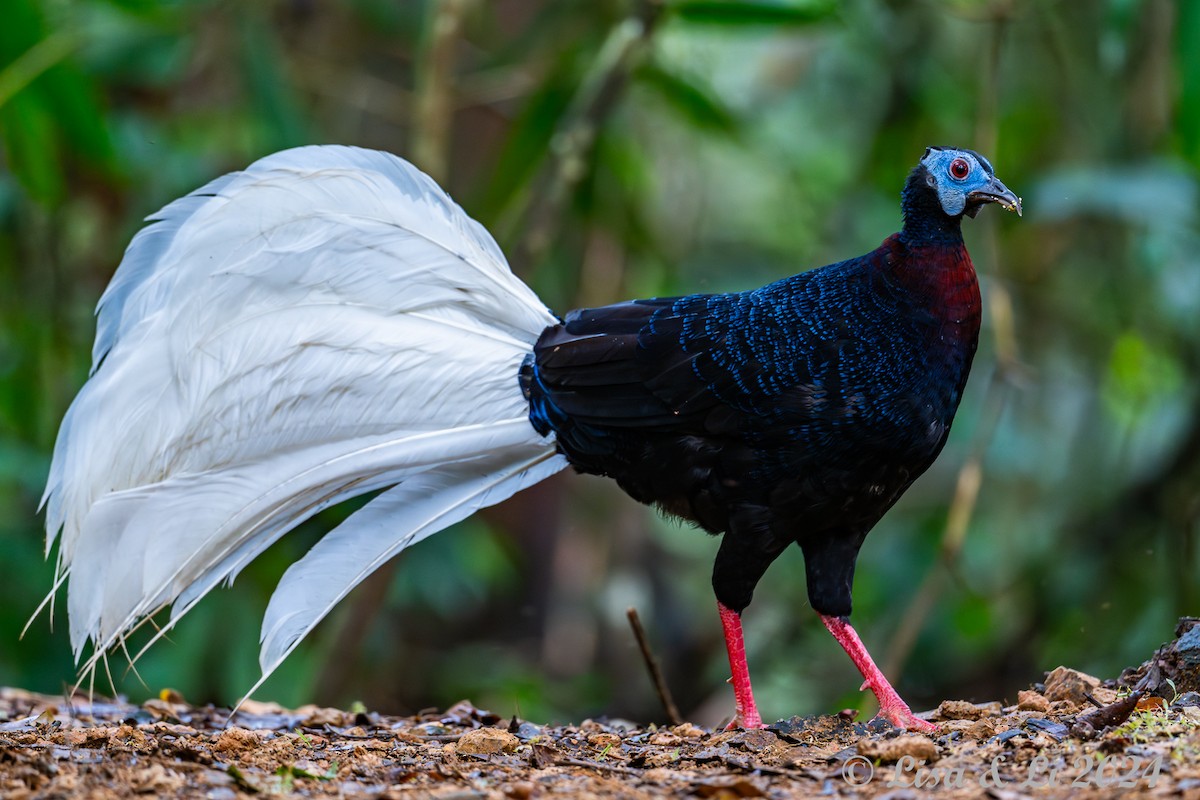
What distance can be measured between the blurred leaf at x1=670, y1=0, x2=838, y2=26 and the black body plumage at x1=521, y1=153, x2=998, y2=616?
121 inches

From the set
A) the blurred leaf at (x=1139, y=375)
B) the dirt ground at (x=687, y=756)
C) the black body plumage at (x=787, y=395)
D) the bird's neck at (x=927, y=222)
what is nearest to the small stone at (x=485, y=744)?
the dirt ground at (x=687, y=756)

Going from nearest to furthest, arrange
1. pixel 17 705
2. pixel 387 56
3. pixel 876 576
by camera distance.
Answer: pixel 17 705, pixel 876 576, pixel 387 56

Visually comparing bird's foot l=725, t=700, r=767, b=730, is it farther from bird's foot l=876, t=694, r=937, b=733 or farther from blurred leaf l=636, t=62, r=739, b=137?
blurred leaf l=636, t=62, r=739, b=137

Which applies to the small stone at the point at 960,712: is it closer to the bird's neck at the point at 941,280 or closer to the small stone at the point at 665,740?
the small stone at the point at 665,740

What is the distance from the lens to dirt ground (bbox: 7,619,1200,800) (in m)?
3.19

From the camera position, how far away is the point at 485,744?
13.3 ft

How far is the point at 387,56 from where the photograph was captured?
12.0 metres

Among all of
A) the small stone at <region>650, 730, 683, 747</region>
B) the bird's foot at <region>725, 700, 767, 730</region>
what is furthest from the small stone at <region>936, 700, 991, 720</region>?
the small stone at <region>650, 730, 683, 747</region>

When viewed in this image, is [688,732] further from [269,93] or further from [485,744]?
[269,93]

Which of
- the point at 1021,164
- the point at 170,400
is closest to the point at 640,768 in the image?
the point at 170,400

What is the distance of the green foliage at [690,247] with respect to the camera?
25.7ft

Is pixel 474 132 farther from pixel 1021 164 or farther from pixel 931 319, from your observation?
pixel 931 319

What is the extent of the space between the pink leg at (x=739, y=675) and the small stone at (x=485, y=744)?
840 millimetres

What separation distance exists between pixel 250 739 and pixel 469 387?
1.53m
